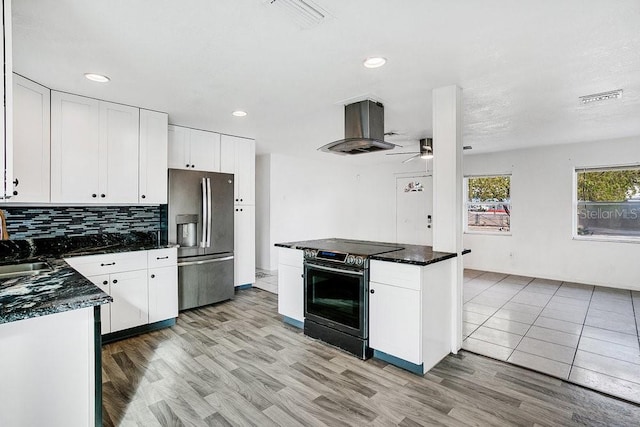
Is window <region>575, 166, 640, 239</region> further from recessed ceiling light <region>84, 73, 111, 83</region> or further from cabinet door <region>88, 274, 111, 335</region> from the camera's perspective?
cabinet door <region>88, 274, 111, 335</region>

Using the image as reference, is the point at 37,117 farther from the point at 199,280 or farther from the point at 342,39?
the point at 342,39

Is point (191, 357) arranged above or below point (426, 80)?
below

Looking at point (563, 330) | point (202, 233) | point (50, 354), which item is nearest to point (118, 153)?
point (202, 233)

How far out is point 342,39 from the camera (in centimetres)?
208

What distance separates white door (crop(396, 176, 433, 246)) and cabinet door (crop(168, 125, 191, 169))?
4.91 m

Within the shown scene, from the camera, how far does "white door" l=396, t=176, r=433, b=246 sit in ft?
23.3

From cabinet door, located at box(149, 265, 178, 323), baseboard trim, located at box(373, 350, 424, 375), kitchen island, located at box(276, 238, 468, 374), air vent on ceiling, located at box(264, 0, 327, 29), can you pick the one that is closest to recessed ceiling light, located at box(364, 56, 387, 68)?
air vent on ceiling, located at box(264, 0, 327, 29)

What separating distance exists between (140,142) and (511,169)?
616 centimetres

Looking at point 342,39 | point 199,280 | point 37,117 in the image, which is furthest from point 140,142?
point 342,39

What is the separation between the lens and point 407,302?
2521mm

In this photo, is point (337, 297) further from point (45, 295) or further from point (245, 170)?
point (245, 170)

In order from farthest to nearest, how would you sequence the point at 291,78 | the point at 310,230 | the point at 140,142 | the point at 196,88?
the point at 310,230, the point at 140,142, the point at 196,88, the point at 291,78

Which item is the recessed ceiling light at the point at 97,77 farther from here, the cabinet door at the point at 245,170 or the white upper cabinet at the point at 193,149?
the cabinet door at the point at 245,170

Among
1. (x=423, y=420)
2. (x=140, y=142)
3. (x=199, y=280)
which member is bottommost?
(x=423, y=420)
